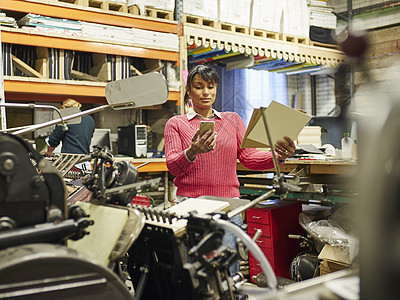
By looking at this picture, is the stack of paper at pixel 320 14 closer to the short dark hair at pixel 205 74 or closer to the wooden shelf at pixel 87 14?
the wooden shelf at pixel 87 14

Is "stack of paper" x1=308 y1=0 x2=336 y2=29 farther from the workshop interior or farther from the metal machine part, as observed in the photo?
the metal machine part

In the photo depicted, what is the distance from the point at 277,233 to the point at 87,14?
261cm

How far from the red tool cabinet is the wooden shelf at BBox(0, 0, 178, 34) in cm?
210

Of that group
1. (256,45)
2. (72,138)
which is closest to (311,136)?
(256,45)

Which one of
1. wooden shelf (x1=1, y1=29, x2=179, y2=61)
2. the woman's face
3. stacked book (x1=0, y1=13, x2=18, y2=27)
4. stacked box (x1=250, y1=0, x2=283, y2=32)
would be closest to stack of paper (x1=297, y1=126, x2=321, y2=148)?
stacked box (x1=250, y1=0, x2=283, y2=32)

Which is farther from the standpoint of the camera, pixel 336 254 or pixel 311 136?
pixel 311 136

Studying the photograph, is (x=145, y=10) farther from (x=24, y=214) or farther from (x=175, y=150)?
(x=24, y=214)

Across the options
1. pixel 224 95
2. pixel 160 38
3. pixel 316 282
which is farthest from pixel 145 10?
pixel 316 282

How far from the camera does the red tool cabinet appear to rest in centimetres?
348

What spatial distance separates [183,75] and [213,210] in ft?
10.4

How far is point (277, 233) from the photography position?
11.5ft

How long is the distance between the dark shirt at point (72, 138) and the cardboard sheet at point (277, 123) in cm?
229

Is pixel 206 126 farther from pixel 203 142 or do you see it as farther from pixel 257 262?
pixel 257 262

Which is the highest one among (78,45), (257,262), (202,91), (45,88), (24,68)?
(78,45)
